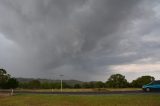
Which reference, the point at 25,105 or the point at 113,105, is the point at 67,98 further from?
the point at 113,105

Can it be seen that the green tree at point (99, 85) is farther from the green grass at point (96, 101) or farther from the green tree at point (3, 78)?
the green grass at point (96, 101)

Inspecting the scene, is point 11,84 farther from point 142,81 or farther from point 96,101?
point 96,101

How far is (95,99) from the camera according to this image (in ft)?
117

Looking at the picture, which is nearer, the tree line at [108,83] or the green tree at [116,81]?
the tree line at [108,83]

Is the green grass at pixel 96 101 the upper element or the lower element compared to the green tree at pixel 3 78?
lower

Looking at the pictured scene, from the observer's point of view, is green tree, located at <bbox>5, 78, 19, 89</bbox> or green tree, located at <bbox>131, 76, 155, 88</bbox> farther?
green tree, located at <bbox>131, 76, 155, 88</bbox>

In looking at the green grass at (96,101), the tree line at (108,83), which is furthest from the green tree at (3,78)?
the green grass at (96,101)

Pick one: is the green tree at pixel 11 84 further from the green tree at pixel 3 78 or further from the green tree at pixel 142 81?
the green tree at pixel 142 81

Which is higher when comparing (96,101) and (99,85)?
(99,85)

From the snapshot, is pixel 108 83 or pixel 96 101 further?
pixel 108 83

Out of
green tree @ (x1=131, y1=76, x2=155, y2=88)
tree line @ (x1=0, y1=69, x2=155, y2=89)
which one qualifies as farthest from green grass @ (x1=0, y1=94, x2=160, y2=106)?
green tree @ (x1=131, y1=76, x2=155, y2=88)

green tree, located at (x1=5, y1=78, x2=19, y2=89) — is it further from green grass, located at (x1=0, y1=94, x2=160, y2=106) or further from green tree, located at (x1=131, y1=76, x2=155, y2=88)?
green grass, located at (x1=0, y1=94, x2=160, y2=106)

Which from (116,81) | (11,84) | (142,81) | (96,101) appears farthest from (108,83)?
(96,101)

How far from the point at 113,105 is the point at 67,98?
7.96 m
